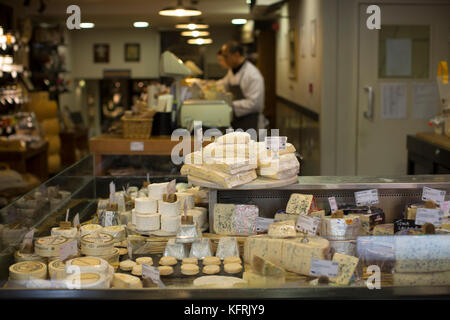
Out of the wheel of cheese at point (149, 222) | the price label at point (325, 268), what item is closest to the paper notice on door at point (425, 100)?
the wheel of cheese at point (149, 222)

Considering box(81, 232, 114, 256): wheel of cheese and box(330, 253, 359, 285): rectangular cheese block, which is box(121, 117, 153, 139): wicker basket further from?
box(330, 253, 359, 285): rectangular cheese block

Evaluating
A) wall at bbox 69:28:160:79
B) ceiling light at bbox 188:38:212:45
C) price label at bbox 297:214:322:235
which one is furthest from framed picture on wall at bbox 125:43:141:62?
price label at bbox 297:214:322:235

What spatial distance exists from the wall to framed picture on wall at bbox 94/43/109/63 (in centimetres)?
7

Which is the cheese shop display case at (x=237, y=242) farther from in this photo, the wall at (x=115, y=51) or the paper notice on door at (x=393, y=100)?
the wall at (x=115, y=51)

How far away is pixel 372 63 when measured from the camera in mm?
6809

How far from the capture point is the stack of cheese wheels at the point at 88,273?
2182 millimetres

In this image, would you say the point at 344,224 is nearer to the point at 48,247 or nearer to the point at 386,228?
the point at 386,228

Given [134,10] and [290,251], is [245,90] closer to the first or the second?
[134,10]

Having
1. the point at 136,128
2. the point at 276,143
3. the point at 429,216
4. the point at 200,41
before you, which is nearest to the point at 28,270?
the point at 276,143

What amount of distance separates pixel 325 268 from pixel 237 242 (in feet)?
1.73

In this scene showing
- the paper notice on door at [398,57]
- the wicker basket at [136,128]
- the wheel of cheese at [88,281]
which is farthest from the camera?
the paper notice on door at [398,57]

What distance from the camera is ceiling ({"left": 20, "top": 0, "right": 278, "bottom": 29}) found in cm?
984

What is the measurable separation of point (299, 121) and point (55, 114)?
3.70 meters

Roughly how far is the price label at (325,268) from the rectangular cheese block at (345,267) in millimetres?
21
